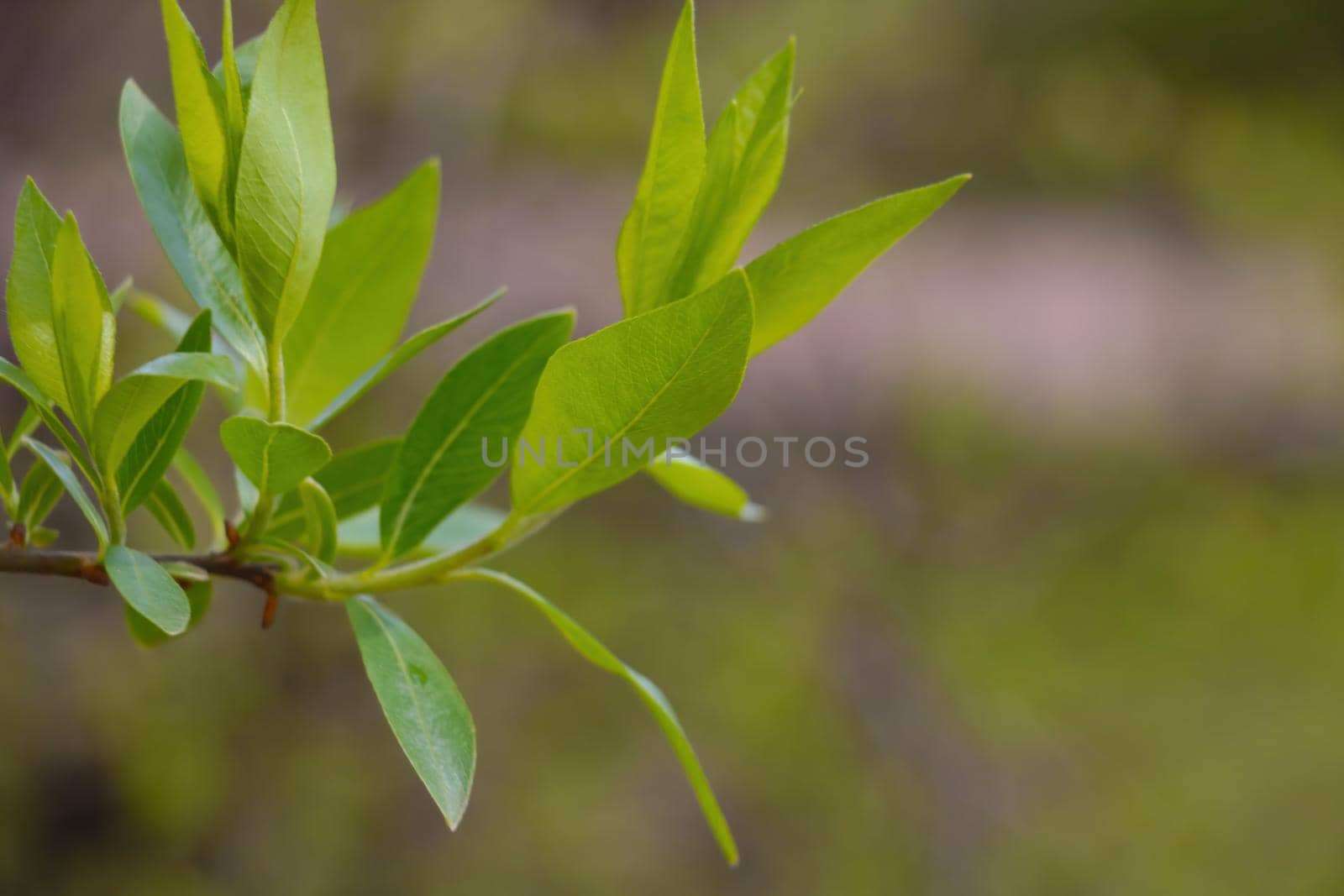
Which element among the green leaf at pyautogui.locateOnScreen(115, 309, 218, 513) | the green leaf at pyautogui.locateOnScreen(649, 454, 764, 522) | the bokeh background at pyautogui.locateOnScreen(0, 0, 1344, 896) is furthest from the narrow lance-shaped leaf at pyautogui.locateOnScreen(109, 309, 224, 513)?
the bokeh background at pyautogui.locateOnScreen(0, 0, 1344, 896)

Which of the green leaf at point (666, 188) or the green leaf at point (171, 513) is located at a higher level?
the green leaf at point (666, 188)

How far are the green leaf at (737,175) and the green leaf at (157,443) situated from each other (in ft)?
0.34

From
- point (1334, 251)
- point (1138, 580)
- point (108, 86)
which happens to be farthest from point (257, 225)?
point (1334, 251)

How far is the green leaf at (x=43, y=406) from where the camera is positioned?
21 centimetres

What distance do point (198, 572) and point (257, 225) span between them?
0.08 metres

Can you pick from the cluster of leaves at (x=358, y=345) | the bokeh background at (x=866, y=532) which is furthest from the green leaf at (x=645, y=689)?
the bokeh background at (x=866, y=532)

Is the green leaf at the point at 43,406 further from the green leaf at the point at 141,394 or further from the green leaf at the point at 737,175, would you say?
the green leaf at the point at 737,175

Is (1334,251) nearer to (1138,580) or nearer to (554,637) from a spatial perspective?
(1138,580)

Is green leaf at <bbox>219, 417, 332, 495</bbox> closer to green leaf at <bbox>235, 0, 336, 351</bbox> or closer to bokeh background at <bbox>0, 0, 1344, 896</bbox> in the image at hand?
green leaf at <bbox>235, 0, 336, 351</bbox>

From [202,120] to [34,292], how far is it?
0.05 meters

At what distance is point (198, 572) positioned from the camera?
235mm

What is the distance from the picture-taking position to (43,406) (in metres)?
0.22

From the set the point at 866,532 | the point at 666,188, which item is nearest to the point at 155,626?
the point at 666,188

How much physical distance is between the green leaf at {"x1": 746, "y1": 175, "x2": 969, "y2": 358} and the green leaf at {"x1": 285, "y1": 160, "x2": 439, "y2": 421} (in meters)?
0.11
